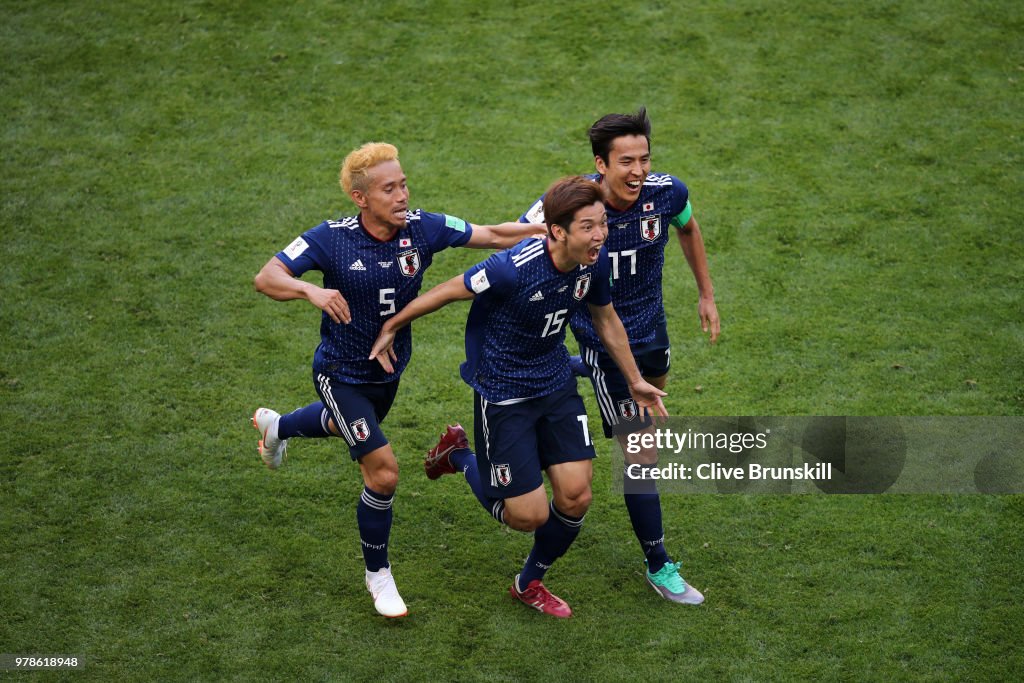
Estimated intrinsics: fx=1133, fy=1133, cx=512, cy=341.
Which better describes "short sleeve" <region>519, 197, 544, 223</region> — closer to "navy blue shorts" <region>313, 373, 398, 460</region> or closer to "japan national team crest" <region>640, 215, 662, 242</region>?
"japan national team crest" <region>640, 215, 662, 242</region>

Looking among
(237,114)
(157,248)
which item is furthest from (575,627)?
(237,114)

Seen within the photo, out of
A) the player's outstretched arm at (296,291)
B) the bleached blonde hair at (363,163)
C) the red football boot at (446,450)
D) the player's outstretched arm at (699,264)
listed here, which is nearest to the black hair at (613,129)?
the player's outstretched arm at (699,264)

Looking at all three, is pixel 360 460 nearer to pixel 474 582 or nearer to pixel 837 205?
pixel 474 582

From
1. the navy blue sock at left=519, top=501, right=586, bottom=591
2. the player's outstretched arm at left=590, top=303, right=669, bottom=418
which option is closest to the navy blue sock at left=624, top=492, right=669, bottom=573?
the navy blue sock at left=519, top=501, right=586, bottom=591

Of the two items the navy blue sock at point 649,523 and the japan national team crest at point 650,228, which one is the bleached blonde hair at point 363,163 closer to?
the japan national team crest at point 650,228

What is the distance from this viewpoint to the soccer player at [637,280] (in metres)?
5.58

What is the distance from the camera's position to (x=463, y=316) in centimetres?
820

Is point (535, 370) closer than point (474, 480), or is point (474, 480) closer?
point (535, 370)

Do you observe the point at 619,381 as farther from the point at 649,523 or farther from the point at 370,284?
the point at 370,284

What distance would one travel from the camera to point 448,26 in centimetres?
1113

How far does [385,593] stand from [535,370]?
1.38 metres

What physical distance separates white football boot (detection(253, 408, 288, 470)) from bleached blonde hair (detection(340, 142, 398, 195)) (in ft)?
5.11

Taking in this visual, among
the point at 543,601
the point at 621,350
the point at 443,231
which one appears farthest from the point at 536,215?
the point at 543,601

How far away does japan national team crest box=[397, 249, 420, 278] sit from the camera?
18.3ft
